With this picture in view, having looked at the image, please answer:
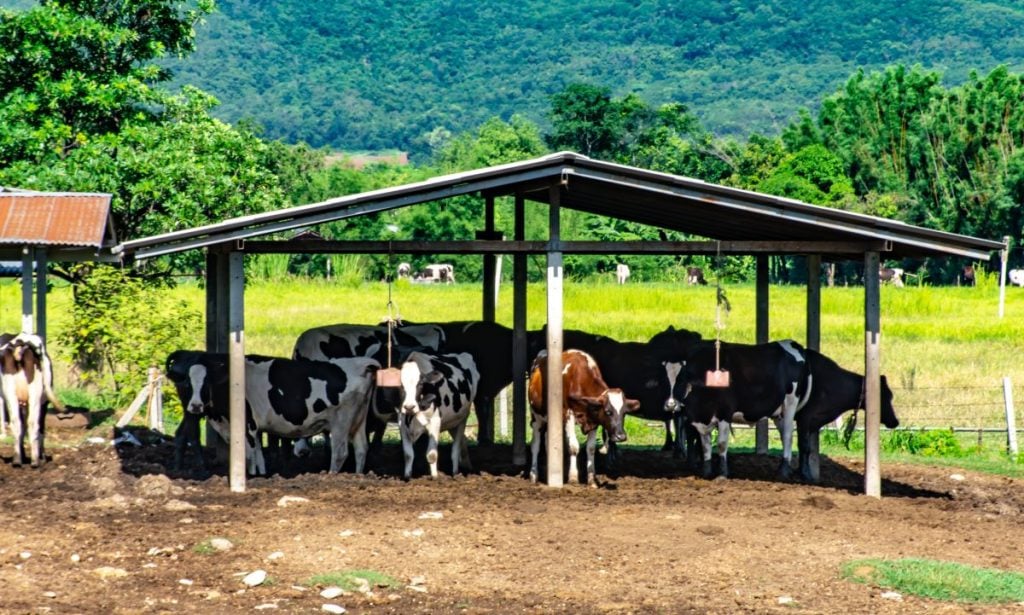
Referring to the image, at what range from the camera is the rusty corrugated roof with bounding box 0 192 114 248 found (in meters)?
20.9

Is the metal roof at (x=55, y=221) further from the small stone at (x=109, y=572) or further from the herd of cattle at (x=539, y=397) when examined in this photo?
the small stone at (x=109, y=572)

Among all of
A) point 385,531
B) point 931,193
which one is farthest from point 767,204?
point 931,193

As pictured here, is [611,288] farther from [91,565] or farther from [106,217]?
[91,565]

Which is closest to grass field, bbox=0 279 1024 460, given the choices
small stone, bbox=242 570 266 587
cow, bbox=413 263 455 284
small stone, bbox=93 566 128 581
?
cow, bbox=413 263 455 284

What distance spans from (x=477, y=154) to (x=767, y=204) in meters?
83.3

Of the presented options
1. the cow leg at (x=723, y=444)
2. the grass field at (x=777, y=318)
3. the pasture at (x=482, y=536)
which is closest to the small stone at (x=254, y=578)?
the pasture at (x=482, y=536)

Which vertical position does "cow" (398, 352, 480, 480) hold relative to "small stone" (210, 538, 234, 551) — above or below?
above

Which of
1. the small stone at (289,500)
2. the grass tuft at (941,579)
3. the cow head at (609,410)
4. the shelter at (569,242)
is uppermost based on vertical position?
the shelter at (569,242)

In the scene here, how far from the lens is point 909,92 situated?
77.2 meters

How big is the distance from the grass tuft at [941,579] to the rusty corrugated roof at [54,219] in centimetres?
1143

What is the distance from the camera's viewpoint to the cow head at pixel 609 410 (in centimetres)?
1845

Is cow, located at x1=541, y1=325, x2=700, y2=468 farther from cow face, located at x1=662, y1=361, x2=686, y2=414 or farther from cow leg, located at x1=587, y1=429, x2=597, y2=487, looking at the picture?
cow leg, located at x1=587, y1=429, x2=597, y2=487

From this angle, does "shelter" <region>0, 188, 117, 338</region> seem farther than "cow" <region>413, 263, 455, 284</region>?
No

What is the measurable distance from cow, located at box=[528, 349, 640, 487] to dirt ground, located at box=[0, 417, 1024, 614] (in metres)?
0.47
